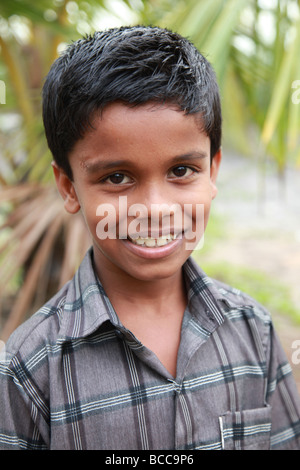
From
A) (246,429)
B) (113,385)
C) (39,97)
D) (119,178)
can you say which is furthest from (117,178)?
(39,97)

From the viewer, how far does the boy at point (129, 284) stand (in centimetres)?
64

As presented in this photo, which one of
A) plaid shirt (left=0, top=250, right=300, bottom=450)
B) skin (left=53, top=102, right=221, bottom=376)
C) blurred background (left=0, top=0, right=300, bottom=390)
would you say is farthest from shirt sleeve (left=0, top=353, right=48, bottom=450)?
blurred background (left=0, top=0, right=300, bottom=390)

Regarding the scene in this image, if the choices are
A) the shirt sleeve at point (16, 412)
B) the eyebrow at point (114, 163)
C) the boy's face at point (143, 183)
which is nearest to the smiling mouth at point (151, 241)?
the boy's face at point (143, 183)

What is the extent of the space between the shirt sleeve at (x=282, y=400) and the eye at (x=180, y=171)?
1.16 feet

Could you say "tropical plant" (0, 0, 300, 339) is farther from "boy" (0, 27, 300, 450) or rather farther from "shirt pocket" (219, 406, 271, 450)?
"shirt pocket" (219, 406, 271, 450)

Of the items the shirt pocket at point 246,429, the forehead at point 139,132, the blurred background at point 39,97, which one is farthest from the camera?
the blurred background at point 39,97

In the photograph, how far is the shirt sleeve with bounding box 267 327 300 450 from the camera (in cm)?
83

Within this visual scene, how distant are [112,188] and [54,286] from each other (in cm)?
103

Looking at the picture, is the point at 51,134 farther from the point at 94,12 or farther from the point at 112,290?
the point at 94,12

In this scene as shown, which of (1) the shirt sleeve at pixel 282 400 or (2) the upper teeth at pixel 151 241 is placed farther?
(1) the shirt sleeve at pixel 282 400

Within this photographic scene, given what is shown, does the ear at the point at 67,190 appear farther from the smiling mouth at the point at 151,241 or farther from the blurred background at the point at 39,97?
the blurred background at the point at 39,97

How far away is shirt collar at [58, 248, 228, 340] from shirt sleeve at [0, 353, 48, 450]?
0.09 meters

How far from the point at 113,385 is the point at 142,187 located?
0.99ft

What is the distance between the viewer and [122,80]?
63 centimetres
